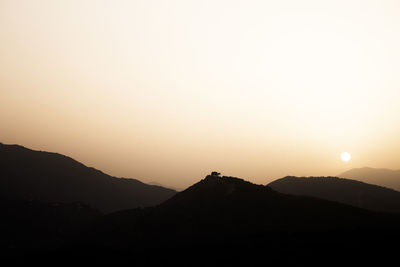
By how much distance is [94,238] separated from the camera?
2264 inches

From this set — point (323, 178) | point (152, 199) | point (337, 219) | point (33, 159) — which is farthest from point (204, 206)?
point (33, 159)

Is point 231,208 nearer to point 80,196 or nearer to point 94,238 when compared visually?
point 94,238

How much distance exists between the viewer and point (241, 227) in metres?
48.8

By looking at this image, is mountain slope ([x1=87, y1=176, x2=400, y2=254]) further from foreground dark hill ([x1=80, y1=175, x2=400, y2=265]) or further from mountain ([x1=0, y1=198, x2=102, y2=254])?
mountain ([x1=0, y1=198, x2=102, y2=254])

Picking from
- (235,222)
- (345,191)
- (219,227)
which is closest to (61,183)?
(219,227)

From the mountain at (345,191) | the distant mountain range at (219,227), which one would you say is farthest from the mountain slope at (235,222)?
the mountain at (345,191)

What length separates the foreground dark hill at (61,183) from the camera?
357ft

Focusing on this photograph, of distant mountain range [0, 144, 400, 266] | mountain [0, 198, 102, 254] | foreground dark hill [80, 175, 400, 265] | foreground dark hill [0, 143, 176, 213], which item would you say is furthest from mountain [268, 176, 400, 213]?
mountain [0, 198, 102, 254]

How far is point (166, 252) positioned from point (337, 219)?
87.7 ft

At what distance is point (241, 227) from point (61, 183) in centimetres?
9636

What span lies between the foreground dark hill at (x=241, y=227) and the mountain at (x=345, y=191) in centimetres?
4490

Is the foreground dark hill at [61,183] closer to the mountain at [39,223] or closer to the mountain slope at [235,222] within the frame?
the mountain at [39,223]

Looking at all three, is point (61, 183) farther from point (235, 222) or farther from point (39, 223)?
point (235, 222)

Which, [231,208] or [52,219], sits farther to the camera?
[52,219]
